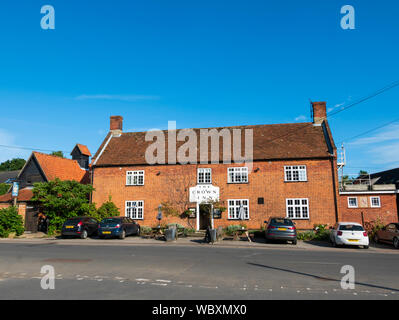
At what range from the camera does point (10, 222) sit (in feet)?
77.3

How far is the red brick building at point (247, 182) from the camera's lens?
2422cm

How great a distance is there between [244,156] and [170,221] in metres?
8.52

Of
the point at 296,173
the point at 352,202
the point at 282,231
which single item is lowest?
the point at 282,231

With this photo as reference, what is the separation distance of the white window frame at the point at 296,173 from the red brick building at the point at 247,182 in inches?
0.9

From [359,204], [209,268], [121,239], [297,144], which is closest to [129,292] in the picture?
[209,268]

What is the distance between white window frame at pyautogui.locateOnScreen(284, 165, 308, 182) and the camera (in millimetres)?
24609

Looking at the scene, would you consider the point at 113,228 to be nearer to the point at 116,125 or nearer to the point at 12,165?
the point at 116,125

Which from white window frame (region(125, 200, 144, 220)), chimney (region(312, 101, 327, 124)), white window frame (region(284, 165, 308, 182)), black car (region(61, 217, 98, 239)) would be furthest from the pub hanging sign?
chimney (region(312, 101, 327, 124))

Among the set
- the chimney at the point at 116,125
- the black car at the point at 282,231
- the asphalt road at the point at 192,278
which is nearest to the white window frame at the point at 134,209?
the chimney at the point at 116,125

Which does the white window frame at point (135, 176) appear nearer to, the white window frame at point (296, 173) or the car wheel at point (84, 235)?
the car wheel at point (84, 235)

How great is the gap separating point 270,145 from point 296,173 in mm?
3551

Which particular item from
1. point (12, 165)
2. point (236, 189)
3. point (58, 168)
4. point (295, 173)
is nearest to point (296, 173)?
point (295, 173)

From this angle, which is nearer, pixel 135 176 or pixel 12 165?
pixel 135 176
